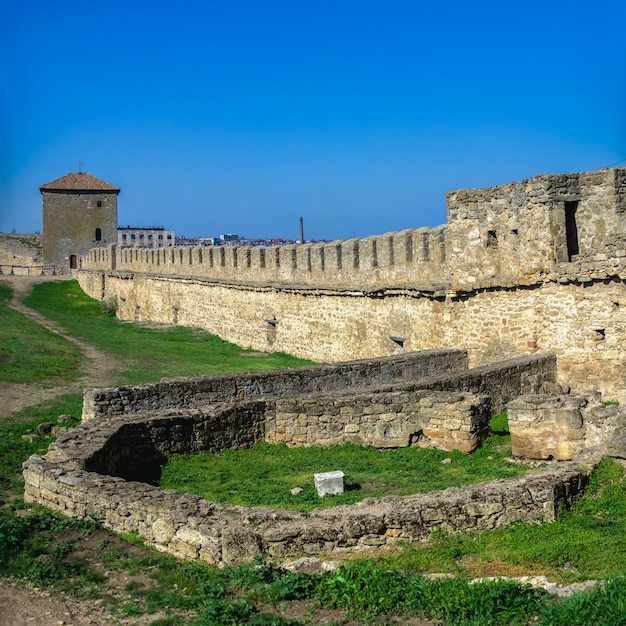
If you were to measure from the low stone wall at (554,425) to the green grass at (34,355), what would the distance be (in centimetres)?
883

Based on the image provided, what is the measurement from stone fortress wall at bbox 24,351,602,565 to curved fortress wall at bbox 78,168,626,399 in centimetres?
73

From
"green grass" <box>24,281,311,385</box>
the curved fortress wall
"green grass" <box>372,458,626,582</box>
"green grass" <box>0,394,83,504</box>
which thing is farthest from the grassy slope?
"green grass" <box>24,281,311,385</box>

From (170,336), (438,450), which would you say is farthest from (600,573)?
(170,336)

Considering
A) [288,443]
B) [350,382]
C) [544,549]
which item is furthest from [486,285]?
[544,549]

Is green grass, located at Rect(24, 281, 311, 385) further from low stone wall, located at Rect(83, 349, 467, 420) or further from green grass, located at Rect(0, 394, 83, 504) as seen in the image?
low stone wall, located at Rect(83, 349, 467, 420)

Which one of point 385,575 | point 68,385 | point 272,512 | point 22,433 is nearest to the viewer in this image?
point 385,575

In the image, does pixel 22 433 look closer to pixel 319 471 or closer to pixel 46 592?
pixel 319 471

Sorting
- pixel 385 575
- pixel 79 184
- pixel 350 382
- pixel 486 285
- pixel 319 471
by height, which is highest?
pixel 79 184

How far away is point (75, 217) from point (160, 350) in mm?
36387

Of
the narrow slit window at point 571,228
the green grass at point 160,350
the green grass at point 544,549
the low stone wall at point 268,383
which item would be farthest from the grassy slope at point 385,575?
the green grass at point 160,350

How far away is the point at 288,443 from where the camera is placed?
1052cm

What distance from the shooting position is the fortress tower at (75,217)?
5397 cm

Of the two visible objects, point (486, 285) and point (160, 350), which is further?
point (160, 350)

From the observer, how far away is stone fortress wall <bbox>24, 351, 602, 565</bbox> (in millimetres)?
6094
